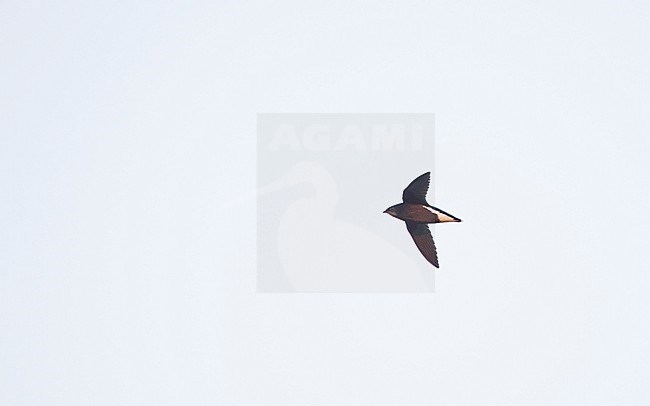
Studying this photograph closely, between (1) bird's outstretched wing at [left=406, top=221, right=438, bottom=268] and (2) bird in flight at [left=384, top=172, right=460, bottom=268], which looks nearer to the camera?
(2) bird in flight at [left=384, top=172, right=460, bottom=268]

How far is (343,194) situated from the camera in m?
15.1

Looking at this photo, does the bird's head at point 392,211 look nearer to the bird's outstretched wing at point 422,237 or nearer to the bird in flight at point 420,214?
the bird in flight at point 420,214

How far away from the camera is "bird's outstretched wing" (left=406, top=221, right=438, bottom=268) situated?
11127 millimetres

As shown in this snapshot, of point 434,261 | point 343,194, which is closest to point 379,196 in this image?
point 343,194

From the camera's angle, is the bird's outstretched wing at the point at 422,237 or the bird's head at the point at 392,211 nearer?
the bird's head at the point at 392,211

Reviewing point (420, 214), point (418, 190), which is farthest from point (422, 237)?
point (418, 190)

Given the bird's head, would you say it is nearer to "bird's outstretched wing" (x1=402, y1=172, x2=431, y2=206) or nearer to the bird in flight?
the bird in flight

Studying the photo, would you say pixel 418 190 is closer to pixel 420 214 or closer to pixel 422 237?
pixel 420 214

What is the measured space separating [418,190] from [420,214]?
13.8 inches

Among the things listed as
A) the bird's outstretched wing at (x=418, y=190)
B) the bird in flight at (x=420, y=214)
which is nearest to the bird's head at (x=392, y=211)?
the bird in flight at (x=420, y=214)

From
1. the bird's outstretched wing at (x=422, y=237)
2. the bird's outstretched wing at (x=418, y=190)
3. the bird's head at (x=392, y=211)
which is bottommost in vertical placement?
the bird's outstretched wing at (x=422, y=237)

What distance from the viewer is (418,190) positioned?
10523mm

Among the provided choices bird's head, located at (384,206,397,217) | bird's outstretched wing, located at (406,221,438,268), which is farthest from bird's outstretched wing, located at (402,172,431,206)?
bird's outstretched wing, located at (406,221,438,268)

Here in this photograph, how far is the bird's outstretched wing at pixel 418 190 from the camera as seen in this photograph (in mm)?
10469
